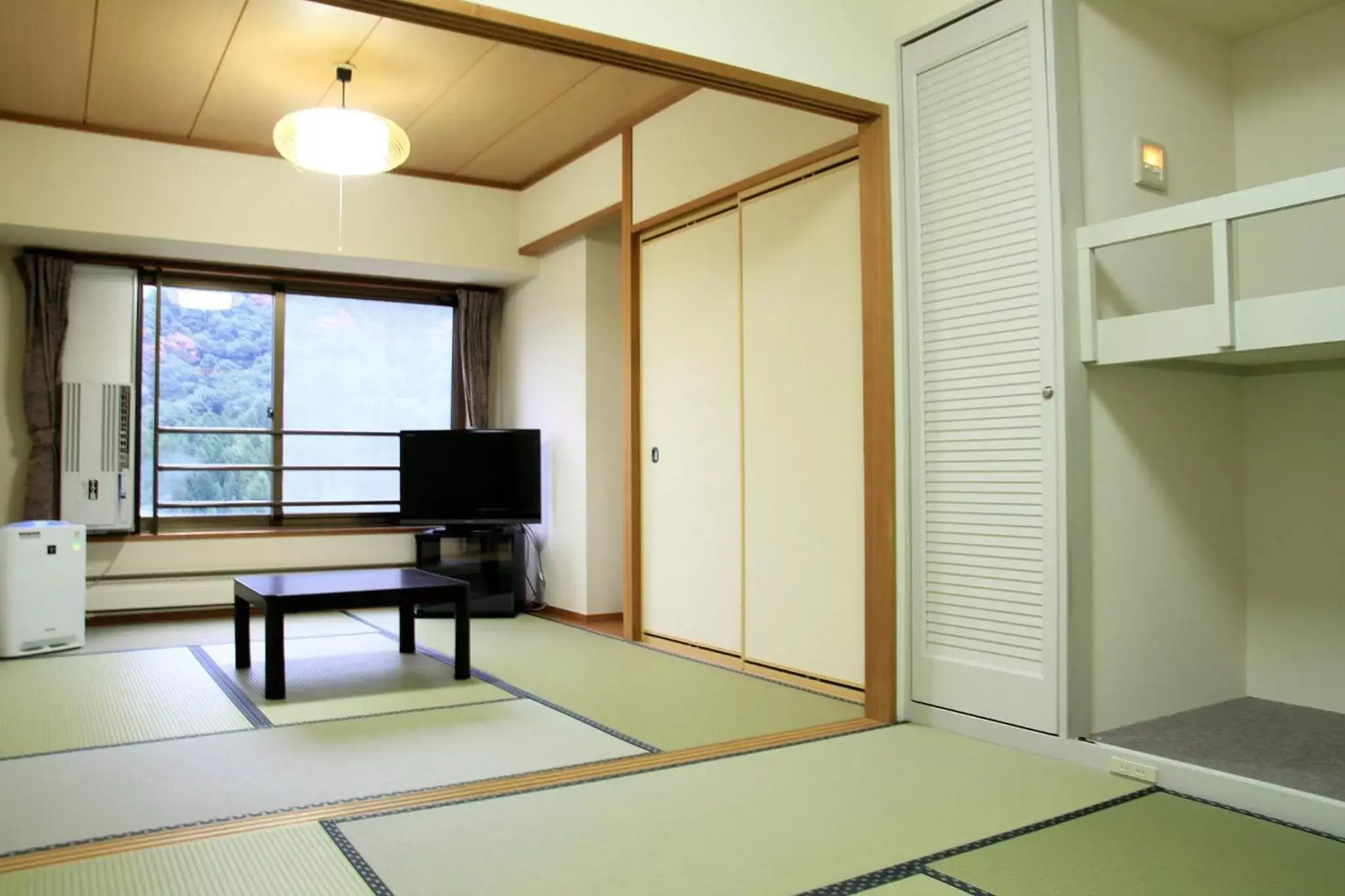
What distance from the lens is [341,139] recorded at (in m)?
4.41

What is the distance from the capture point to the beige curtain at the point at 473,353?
694 centimetres

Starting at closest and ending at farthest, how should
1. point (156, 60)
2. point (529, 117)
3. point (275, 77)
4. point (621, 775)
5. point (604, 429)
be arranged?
point (621, 775) → point (156, 60) → point (275, 77) → point (529, 117) → point (604, 429)

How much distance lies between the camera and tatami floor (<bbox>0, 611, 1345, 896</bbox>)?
2045 millimetres

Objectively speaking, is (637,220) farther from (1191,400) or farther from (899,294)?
(1191,400)

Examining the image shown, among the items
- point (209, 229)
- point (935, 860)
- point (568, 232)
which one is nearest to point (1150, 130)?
point (935, 860)

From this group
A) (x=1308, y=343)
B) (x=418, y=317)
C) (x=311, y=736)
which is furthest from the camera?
(x=418, y=317)

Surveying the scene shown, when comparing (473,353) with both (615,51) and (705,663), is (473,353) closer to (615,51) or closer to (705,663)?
(705,663)

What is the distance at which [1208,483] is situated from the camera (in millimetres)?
3363

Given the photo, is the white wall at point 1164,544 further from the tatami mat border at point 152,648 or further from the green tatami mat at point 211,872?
the tatami mat border at point 152,648

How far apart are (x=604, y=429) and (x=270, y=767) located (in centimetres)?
349

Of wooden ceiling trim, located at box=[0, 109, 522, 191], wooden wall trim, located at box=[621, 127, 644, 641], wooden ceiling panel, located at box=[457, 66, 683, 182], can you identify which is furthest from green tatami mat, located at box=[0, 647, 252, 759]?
wooden ceiling panel, located at box=[457, 66, 683, 182]

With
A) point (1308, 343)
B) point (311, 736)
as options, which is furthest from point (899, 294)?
point (311, 736)

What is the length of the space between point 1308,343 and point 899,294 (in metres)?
1.27

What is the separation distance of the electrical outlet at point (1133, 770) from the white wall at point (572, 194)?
388 centimetres
